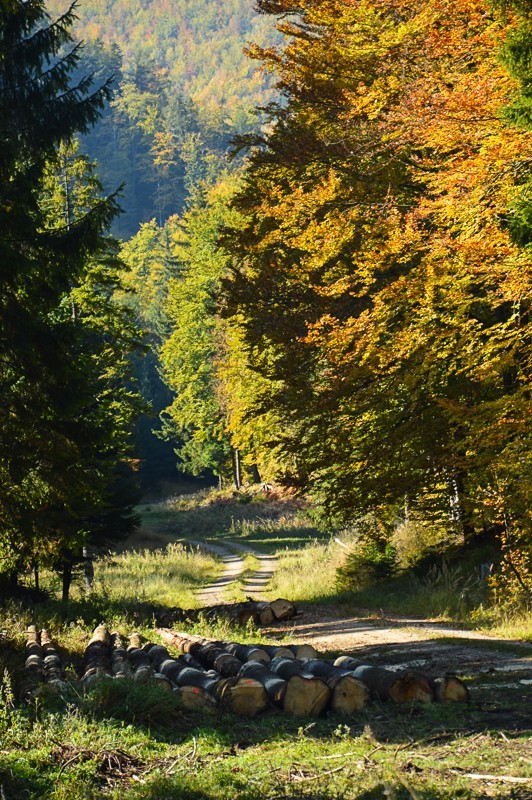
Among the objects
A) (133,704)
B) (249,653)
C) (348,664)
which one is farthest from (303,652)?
(133,704)

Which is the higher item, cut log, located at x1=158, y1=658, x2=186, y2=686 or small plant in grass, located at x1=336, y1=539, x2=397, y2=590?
small plant in grass, located at x1=336, y1=539, x2=397, y2=590

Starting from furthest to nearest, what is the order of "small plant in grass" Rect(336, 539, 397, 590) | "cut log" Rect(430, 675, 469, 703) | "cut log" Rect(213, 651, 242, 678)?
"small plant in grass" Rect(336, 539, 397, 590)
"cut log" Rect(213, 651, 242, 678)
"cut log" Rect(430, 675, 469, 703)

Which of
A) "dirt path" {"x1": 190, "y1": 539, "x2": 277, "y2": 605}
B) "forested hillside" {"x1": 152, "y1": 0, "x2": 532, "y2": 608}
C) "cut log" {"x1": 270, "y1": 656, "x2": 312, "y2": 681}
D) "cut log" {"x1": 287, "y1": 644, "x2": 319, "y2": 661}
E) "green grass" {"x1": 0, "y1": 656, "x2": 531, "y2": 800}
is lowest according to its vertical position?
"green grass" {"x1": 0, "y1": 656, "x2": 531, "y2": 800}

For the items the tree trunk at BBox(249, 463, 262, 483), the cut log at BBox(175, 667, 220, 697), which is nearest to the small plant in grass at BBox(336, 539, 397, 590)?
the cut log at BBox(175, 667, 220, 697)

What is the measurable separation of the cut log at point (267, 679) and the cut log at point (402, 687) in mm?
734

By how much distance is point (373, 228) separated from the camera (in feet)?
45.7

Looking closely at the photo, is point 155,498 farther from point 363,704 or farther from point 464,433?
point 363,704

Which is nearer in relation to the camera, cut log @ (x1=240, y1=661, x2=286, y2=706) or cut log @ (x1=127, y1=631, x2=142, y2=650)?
cut log @ (x1=240, y1=661, x2=286, y2=706)

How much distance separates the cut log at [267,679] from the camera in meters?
7.77

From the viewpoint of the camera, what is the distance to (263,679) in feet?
26.6

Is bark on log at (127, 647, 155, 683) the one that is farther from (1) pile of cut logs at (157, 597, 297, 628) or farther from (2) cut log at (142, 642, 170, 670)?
(1) pile of cut logs at (157, 597, 297, 628)

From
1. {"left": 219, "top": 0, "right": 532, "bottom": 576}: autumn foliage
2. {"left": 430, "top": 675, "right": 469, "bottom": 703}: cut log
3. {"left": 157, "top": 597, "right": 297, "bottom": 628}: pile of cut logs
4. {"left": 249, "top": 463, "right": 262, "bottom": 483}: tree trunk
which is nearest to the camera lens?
{"left": 430, "top": 675, "right": 469, "bottom": 703}: cut log

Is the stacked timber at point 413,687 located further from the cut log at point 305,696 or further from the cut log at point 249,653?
the cut log at point 249,653

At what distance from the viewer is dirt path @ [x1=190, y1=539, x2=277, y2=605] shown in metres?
21.4
